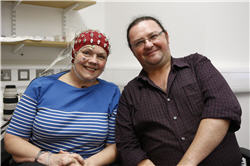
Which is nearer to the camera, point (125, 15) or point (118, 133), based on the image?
point (118, 133)

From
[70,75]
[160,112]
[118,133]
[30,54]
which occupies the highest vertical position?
[30,54]

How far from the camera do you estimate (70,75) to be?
58.2 inches

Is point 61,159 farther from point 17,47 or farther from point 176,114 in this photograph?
point 17,47

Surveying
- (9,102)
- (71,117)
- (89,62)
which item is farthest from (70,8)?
(71,117)

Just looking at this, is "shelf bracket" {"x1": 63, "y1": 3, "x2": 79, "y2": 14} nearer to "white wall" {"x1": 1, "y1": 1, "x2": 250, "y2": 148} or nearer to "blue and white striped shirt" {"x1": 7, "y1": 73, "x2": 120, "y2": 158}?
"white wall" {"x1": 1, "y1": 1, "x2": 250, "y2": 148}

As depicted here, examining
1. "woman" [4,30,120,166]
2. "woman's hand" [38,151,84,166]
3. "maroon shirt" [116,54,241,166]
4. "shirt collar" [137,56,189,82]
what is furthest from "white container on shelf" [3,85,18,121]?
"shirt collar" [137,56,189,82]

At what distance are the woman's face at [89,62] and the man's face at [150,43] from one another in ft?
0.75

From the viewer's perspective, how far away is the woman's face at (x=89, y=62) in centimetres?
139

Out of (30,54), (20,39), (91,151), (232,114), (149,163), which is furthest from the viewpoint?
(30,54)

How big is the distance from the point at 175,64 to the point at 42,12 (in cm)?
160

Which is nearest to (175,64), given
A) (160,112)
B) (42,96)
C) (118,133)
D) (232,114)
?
(160,112)

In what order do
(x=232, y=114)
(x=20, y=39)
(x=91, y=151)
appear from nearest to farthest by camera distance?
(x=232, y=114)
(x=91, y=151)
(x=20, y=39)

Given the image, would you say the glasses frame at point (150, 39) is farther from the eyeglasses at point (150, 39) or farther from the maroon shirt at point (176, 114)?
the maroon shirt at point (176, 114)

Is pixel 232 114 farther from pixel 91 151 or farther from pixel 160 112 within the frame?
pixel 91 151
